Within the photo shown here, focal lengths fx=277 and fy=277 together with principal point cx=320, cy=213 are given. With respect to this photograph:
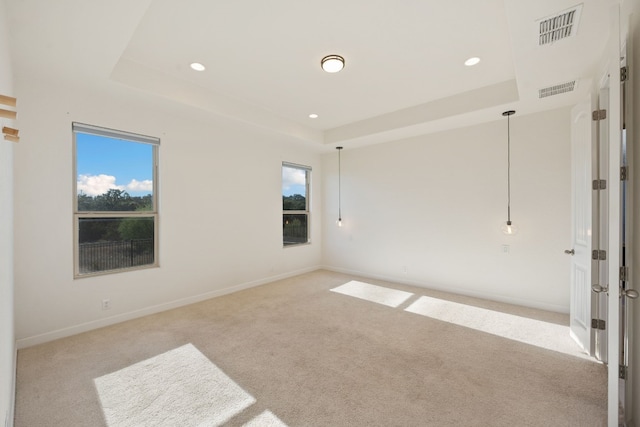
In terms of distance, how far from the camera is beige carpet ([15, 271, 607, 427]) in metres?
1.81

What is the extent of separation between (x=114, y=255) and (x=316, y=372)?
2.76 meters

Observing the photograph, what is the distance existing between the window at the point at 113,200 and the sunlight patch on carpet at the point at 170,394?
1.51 m

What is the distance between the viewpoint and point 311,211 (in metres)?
6.04

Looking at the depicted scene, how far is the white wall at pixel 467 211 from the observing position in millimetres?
3627

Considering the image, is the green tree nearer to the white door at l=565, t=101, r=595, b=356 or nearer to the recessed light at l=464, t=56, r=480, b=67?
the recessed light at l=464, t=56, r=480, b=67

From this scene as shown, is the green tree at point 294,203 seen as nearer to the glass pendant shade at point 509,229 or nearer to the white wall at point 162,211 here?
the white wall at point 162,211

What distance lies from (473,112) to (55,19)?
423 cm

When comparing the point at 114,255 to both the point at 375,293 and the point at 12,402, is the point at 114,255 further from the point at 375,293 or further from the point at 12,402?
the point at 375,293

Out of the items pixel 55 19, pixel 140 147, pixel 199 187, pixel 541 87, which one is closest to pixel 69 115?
pixel 140 147

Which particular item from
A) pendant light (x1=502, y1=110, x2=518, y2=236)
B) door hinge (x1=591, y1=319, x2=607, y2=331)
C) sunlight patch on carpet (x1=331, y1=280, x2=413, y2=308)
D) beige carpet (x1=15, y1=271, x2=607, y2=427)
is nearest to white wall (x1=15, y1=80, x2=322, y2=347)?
beige carpet (x1=15, y1=271, x2=607, y2=427)

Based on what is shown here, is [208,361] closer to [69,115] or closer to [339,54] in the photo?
[69,115]

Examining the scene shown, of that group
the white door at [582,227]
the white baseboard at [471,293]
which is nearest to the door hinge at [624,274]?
the white door at [582,227]

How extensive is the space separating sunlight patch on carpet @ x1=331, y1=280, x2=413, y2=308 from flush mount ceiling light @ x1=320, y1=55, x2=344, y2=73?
3059mm

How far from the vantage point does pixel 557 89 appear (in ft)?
9.85
